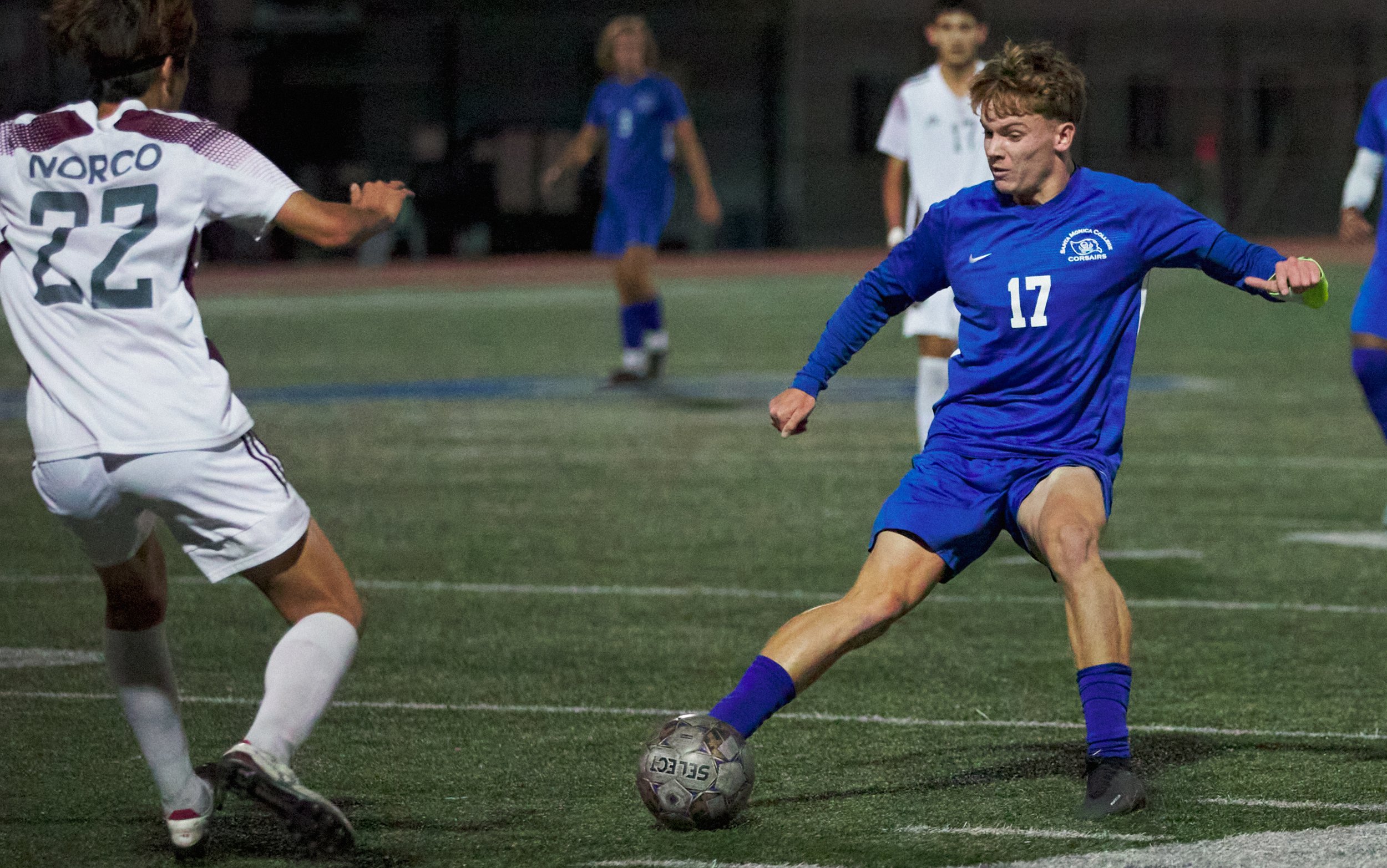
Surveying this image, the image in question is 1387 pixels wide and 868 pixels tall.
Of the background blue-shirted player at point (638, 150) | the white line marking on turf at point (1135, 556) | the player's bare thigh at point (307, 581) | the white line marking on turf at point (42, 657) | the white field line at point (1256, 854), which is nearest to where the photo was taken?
the player's bare thigh at point (307, 581)

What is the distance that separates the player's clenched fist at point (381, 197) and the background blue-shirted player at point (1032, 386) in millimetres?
1118

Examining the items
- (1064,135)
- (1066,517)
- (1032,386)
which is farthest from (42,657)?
(1064,135)

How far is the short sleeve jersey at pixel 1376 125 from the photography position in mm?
8781

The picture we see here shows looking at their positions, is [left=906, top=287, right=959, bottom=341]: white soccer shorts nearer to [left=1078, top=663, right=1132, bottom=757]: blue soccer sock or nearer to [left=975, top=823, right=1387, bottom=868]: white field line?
[left=1078, top=663, right=1132, bottom=757]: blue soccer sock

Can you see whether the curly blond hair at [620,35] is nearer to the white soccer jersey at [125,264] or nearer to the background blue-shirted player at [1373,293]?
the background blue-shirted player at [1373,293]

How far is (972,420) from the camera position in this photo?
532cm

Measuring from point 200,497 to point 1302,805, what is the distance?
2.64 metres

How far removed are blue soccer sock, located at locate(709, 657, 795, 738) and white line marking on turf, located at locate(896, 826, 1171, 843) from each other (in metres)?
0.40

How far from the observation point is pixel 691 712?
248 inches

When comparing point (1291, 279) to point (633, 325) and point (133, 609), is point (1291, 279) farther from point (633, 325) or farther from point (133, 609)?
point (633, 325)

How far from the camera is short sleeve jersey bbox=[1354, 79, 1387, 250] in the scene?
8.78 m

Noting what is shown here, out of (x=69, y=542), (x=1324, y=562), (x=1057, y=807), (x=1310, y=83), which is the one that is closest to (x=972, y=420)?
(x=1057, y=807)

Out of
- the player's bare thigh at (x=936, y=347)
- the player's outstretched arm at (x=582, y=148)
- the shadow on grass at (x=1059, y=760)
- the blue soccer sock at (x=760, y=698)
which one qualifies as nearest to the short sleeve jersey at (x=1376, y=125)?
the player's bare thigh at (x=936, y=347)

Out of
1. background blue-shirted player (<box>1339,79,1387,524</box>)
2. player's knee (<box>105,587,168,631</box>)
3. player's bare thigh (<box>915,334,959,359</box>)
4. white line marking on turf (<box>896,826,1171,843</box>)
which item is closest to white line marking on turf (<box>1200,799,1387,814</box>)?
white line marking on turf (<box>896,826,1171,843</box>)
